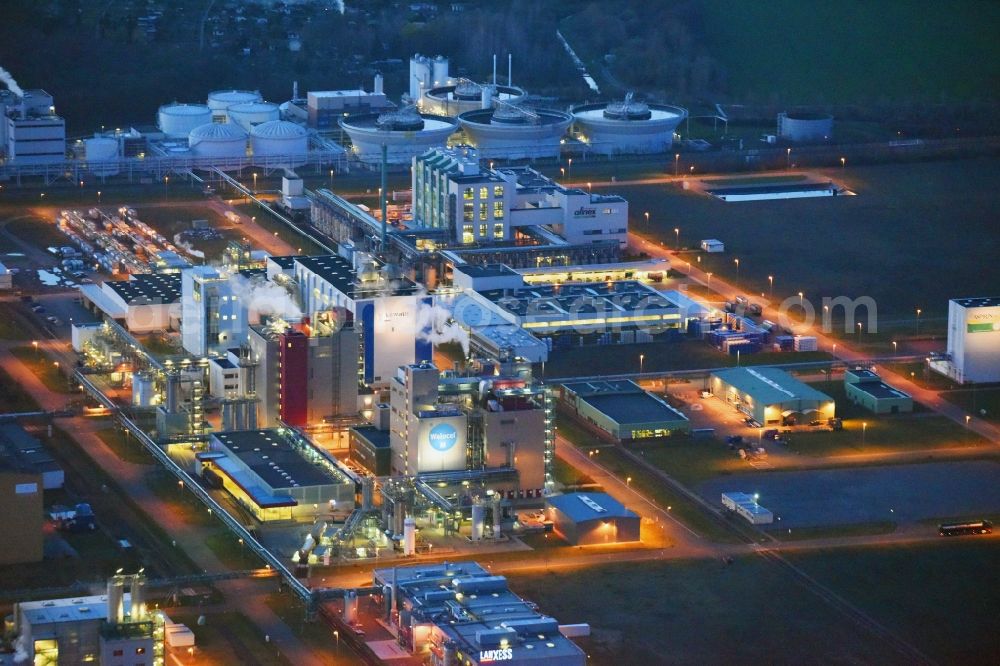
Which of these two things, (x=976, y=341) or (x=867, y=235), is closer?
(x=976, y=341)

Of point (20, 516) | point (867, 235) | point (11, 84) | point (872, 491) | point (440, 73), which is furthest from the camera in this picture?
point (440, 73)

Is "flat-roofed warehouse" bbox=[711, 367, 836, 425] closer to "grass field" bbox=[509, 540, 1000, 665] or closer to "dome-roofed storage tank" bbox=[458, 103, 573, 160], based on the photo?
"grass field" bbox=[509, 540, 1000, 665]

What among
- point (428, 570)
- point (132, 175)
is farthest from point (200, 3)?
point (428, 570)

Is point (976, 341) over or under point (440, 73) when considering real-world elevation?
under

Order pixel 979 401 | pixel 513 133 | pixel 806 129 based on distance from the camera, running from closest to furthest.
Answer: pixel 979 401
pixel 513 133
pixel 806 129

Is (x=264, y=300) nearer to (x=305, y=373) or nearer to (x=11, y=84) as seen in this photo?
(x=305, y=373)

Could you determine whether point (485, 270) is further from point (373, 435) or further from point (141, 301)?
point (373, 435)

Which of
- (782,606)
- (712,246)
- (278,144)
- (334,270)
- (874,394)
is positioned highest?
(334,270)

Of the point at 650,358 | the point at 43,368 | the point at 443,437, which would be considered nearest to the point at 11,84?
the point at 43,368

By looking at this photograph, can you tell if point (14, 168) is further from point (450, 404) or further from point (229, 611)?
point (229, 611)
